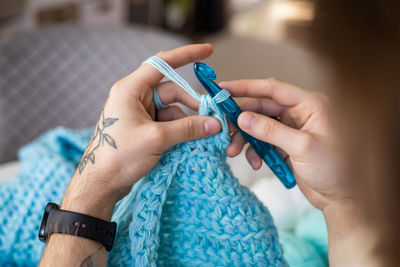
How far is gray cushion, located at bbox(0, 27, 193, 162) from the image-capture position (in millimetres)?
1073

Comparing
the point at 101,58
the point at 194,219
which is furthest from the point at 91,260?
A: the point at 101,58

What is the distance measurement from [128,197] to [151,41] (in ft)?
2.39

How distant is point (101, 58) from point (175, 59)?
2.24 ft

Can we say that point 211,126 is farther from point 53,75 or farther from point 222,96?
point 53,75

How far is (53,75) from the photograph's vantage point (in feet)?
3.59

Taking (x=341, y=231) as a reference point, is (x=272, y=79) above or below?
above

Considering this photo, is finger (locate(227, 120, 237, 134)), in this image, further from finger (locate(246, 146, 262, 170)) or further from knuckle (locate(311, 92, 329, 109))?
knuckle (locate(311, 92, 329, 109))

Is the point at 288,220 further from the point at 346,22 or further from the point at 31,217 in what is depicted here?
the point at 346,22

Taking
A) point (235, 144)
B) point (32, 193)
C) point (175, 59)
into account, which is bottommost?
point (32, 193)

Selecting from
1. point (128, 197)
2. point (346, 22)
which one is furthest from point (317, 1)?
point (128, 197)

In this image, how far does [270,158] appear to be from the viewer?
0.53 meters

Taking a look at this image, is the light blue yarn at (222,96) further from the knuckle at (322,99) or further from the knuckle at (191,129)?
the knuckle at (322,99)

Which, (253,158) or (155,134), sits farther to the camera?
(253,158)

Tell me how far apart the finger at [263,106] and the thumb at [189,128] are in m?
0.05
